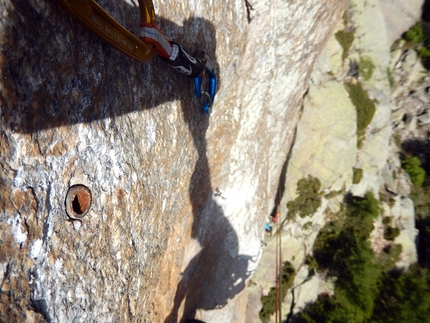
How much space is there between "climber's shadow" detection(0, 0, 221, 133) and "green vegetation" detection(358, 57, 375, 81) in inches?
412

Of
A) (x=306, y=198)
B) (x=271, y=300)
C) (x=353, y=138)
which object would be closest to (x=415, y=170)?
(x=353, y=138)

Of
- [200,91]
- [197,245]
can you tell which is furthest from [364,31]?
[197,245]

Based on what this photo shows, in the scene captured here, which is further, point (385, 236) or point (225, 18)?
point (385, 236)

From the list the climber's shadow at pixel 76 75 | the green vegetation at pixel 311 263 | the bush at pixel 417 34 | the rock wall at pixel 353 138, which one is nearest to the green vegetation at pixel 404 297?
the rock wall at pixel 353 138

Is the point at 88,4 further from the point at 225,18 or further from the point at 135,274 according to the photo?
the point at 225,18

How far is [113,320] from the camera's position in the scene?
2.38 m

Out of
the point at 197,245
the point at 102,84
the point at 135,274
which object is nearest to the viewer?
the point at 102,84

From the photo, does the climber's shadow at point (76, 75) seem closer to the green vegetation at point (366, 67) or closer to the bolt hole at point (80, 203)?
the bolt hole at point (80, 203)

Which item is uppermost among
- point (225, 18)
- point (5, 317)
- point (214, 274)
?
point (225, 18)

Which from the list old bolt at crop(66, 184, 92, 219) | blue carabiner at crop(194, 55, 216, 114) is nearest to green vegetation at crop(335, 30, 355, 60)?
blue carabiner at crop(194, 55, 216, 114)

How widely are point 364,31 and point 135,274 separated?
1173cm

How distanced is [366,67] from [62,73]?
11.9 metres

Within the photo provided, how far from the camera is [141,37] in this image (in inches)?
83.4

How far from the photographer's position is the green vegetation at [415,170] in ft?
35.9
